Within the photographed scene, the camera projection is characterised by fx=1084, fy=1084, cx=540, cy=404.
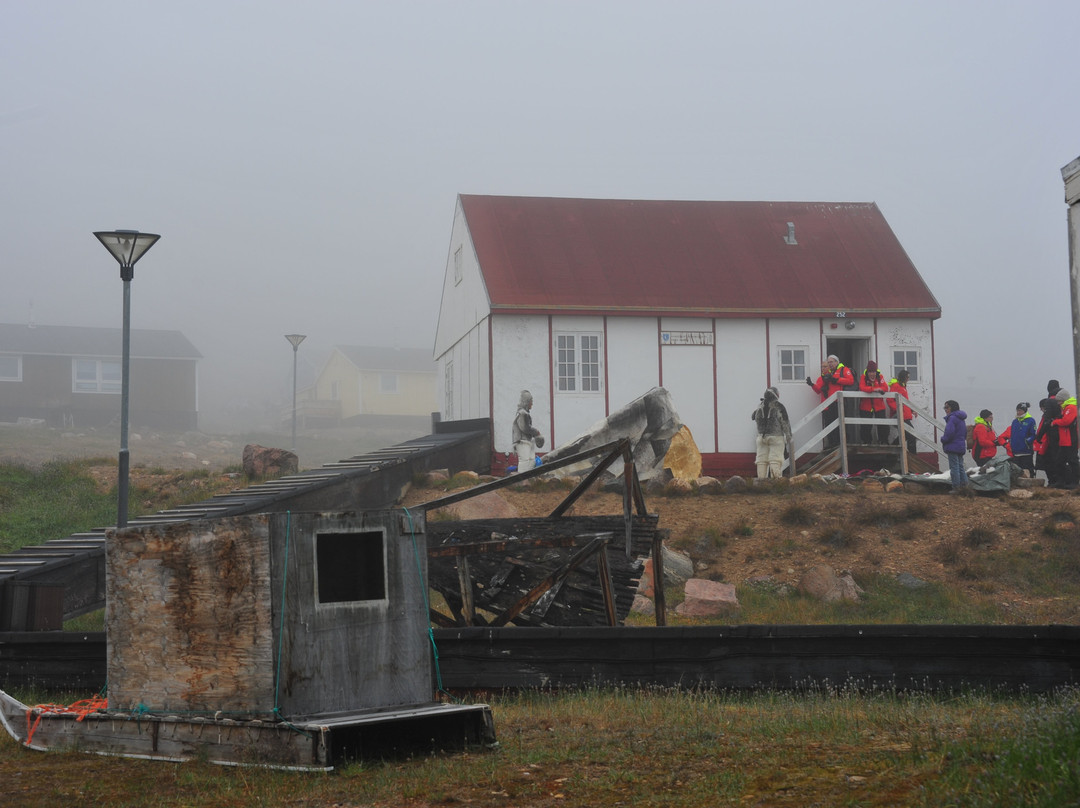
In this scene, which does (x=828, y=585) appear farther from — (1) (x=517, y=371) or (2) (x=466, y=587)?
(1) (x=517, y=371)

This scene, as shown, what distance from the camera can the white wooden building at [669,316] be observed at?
2577 cm

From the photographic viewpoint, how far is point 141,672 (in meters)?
7.50

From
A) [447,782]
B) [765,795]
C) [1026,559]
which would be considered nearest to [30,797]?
[447,782]

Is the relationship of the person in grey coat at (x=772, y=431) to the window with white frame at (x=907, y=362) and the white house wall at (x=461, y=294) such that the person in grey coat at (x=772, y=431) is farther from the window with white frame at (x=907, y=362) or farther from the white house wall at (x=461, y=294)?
Answer: the white house wall at (x=461, y=294)

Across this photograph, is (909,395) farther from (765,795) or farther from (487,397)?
(765,795)

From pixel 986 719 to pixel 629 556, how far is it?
16.4ft

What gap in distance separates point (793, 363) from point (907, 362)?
3.01 m

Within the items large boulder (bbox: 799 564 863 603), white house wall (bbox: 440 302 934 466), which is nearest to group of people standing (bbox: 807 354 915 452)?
white house wall (bbox: 440 302 934 466)

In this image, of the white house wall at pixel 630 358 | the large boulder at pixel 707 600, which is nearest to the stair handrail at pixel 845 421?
the white house wall at pixel 630 358

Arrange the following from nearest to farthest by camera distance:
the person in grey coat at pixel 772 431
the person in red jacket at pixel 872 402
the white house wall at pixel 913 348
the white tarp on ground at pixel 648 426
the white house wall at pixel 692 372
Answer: the white tarp on ground at pixel 648 426, the person in grey coat at pixel 772 431, the person in red jacket at pixel 872 402, the white house wall at pixel 692 372, the white house wall at pixel 913 348

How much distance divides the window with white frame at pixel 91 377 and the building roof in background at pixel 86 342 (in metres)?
0.61

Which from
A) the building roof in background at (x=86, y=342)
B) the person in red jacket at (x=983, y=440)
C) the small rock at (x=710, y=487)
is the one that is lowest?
the small rock at (x=710, y=487)

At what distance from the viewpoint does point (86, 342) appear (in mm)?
62094

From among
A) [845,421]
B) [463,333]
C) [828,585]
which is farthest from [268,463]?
[845,421]
